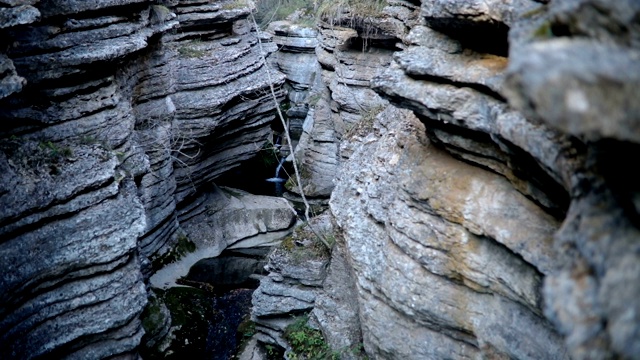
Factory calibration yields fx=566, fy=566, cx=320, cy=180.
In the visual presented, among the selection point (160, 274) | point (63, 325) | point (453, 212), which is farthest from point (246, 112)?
point (453, 212)

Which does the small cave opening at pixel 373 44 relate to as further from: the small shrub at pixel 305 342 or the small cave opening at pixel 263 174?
the small shrub at pixel 305 342

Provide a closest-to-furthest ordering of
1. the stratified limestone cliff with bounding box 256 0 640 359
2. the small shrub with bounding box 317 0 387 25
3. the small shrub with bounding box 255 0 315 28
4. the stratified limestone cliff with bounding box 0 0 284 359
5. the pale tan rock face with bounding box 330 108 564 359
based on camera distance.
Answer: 1. the stratified limestone cliff with bounding box 256 0 640 359
2. the pale tan rock face with bounding box 330 108 564 359
3. the stratified limestone cliff with bounding box 0 0 284 359
4. the small shrub with bounding box 317 0 387 25
5. the small shrub with bounding box 255 0 315 28

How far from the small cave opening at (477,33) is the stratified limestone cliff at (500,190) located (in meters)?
0.02

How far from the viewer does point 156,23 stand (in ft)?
48.6

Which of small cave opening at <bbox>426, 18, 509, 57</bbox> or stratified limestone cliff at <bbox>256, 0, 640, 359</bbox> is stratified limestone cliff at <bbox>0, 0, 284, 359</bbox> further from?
Result: small cave opening at <bbox>426, 18, 509, 57</bbox>

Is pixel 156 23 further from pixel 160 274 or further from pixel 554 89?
pixel 554 89

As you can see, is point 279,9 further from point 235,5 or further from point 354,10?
point 354,10

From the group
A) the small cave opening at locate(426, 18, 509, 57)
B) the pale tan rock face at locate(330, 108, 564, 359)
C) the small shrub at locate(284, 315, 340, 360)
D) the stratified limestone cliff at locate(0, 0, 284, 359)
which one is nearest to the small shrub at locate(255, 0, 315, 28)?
the stratified limestone cliff at locate(0, 0, 284, 359)


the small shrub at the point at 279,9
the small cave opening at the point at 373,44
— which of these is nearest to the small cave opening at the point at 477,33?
the small cave opening at the point at 373,44

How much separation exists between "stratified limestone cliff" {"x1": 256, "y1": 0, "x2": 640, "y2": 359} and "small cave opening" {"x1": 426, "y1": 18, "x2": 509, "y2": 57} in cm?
2

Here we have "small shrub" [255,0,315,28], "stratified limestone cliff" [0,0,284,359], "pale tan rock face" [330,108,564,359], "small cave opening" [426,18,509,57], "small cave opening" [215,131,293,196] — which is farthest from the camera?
"small shrub" [255,0,315,28]

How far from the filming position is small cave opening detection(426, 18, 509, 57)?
661 centimetres

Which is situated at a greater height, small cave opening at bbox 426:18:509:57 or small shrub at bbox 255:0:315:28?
small cave opening at bbox 426:18:509:57

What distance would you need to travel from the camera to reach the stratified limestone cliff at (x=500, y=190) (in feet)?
10.6
